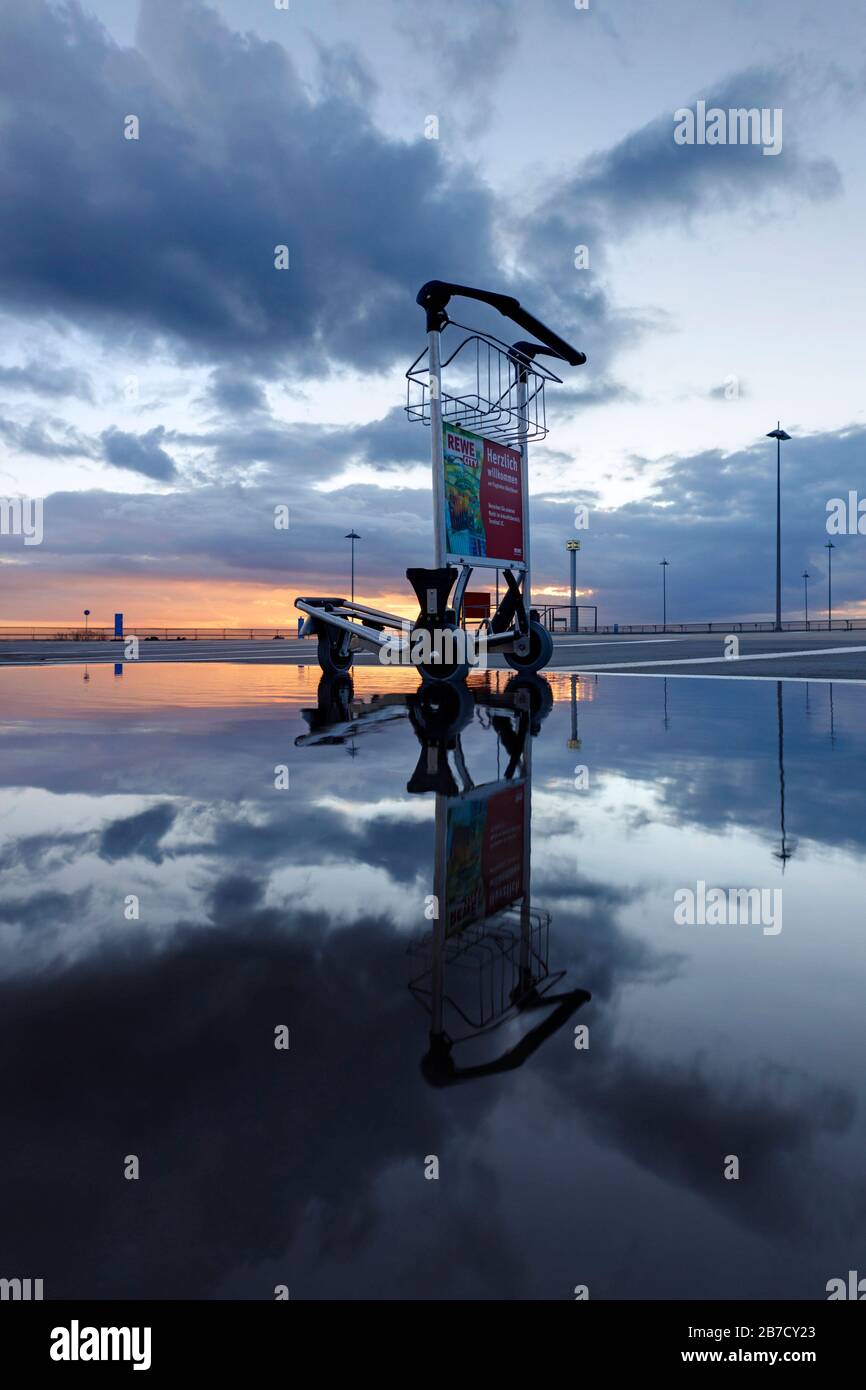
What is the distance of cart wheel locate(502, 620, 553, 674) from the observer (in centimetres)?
1419

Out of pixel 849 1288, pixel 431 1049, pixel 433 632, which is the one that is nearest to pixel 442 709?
pixel 433 632

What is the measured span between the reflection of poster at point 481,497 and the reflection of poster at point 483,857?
307 inches

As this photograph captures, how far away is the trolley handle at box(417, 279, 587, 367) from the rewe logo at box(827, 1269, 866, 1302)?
38.3 ft

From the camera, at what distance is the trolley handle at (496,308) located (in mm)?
11008

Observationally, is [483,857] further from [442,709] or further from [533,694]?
[533,694]

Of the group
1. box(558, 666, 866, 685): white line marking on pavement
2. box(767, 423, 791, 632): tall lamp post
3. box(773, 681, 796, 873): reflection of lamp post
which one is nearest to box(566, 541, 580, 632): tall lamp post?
box(767, 423, 791, 632): tall lamp post

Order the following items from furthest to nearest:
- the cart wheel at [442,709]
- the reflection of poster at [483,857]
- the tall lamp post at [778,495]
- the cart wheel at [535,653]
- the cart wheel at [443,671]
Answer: the tall lamp post at [778,495], the cart wheel at [535,653], the cart wheel at [443,671], the cart wheel at [442,709], the reflection of poster at [483,857]

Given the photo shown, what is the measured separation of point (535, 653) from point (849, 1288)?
43.8 feet

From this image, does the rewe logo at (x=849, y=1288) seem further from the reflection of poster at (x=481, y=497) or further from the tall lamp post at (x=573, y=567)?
the tall lamp post at (x=573, y=567)

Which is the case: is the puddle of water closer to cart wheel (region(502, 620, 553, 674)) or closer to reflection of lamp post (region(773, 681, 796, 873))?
reflection of lamp post (region(773, 681, 796, 873))

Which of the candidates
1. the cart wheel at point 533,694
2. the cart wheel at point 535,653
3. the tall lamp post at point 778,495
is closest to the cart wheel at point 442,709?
the cart wheel at point 533,694
